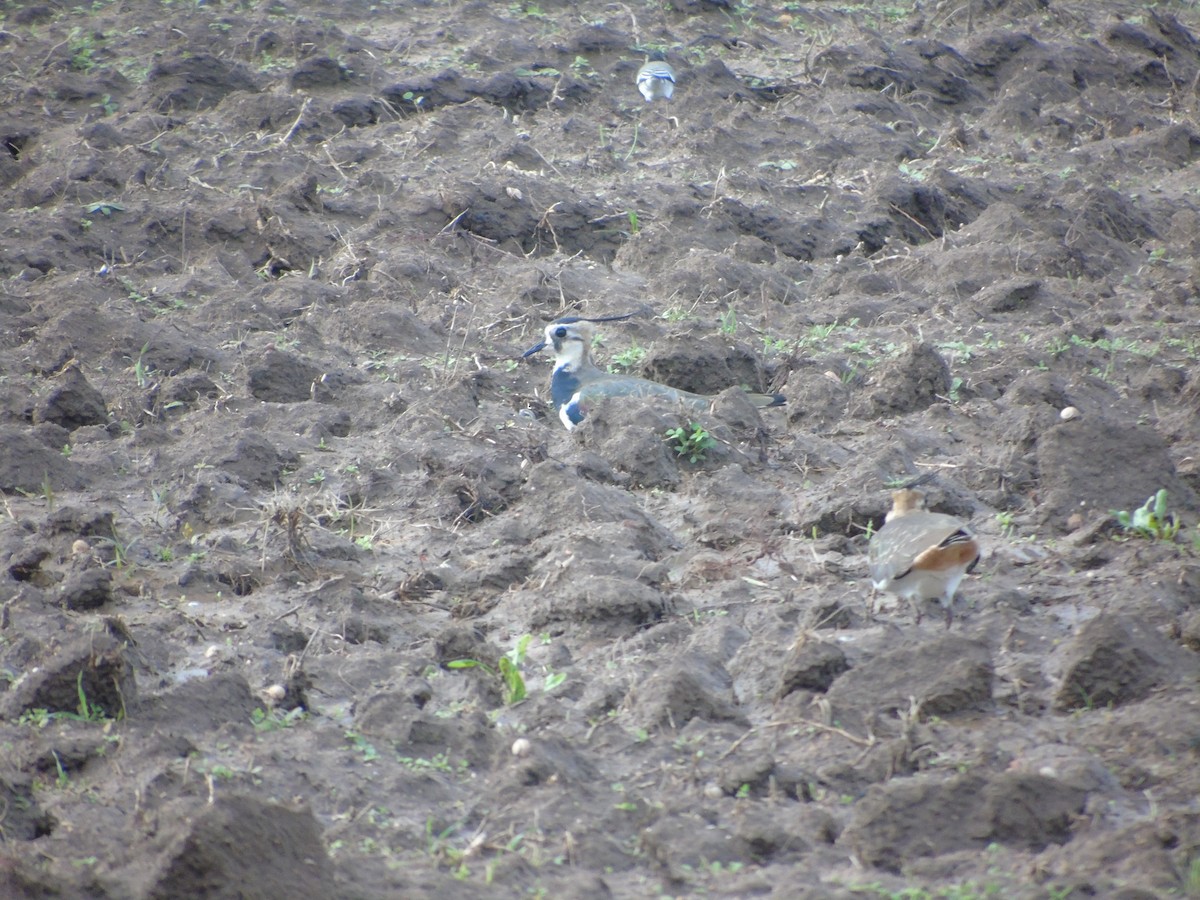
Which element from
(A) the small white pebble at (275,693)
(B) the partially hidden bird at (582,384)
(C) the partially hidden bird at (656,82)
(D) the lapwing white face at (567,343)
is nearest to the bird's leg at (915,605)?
(B) the partially hidden bird at (582,384)

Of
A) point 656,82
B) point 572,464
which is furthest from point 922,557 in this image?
point 656,82

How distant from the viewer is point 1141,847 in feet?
9.77

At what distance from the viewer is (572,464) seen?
5.26 m

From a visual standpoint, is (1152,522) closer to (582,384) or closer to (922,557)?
(922,557)

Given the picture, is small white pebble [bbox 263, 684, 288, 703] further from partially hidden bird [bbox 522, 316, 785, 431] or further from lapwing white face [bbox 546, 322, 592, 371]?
lapwing white face [bbox 546, 322, 592, 371]

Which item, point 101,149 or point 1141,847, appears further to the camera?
point 101,149

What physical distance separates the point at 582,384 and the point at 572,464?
2.08 ft

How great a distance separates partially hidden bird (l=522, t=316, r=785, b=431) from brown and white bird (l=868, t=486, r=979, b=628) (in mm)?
1592

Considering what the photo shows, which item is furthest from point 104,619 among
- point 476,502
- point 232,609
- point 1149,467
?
point 1149,467

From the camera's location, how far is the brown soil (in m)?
3.28

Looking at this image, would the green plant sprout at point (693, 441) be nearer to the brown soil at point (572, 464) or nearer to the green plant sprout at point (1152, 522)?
the brown soil at point (572, 464)

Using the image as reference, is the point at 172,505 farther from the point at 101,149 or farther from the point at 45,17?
the point at 45,17

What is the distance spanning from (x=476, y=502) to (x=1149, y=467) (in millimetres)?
2265

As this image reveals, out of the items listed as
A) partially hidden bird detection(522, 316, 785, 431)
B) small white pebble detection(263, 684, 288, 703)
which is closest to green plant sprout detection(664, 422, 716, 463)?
partially hidden bird detection(522, 316, 785, 431)
